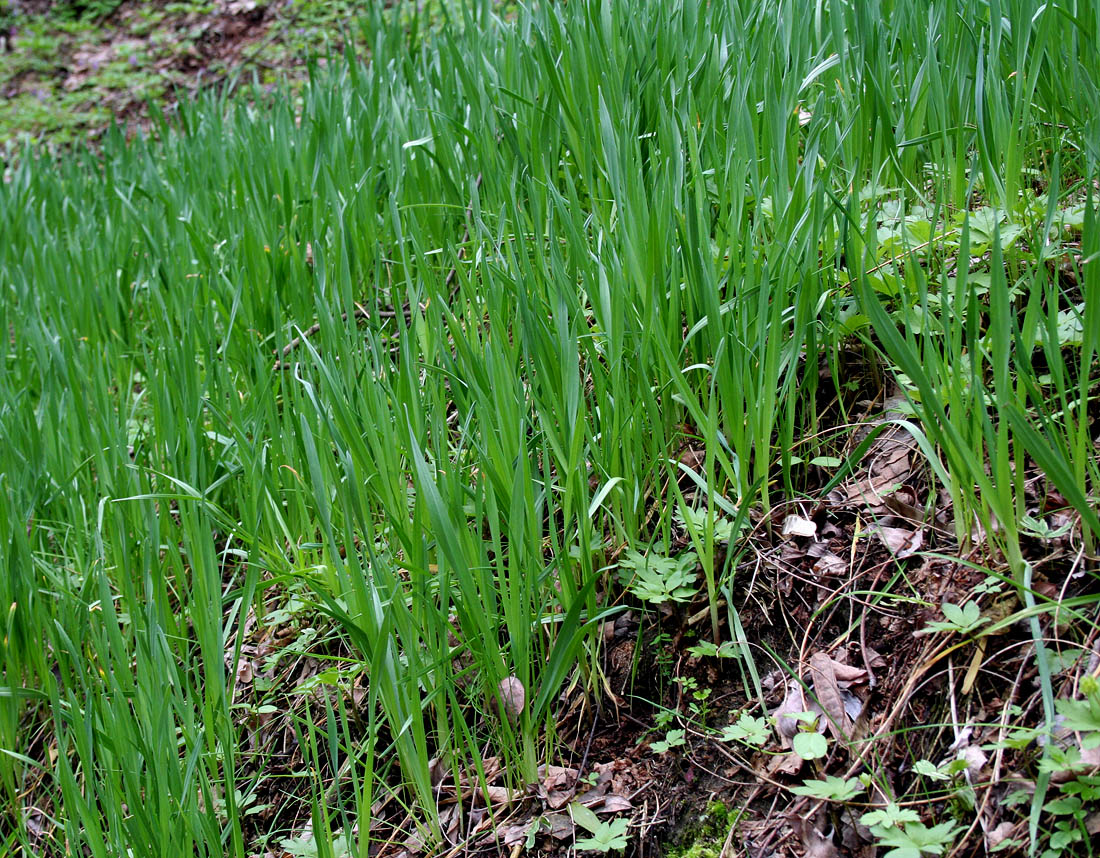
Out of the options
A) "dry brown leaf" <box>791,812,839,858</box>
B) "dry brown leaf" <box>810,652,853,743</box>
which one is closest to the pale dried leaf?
"dry brown leaf" <box>810,652,853,743</box>

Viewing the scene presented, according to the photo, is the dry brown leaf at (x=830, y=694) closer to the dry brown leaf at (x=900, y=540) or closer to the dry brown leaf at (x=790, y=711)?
the dry brown leaf at (x=790, y=711)

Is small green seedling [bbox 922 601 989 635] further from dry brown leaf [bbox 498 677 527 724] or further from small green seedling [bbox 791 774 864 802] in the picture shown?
→ dry brown leaf [bbox 498 677 527 724]

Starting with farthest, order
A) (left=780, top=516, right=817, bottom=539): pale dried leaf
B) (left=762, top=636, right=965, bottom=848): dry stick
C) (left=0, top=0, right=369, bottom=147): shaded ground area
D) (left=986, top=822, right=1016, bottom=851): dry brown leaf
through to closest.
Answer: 1. (left=0, top=0, right=369, bottom=147): shaded ground area
2. (left=780, top=516, right=817, bottom=539): pale dried leaf
3. (left=762, top=636, right=965, bottom=848): dry stick
4. (left=986, top=822, right=1016, bottom=851): dry brown leaf

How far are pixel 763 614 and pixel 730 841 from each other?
0.35m

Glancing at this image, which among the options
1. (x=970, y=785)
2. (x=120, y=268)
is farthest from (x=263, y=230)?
(x=970, y=785)

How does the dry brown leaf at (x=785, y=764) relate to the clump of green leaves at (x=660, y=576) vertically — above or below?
below

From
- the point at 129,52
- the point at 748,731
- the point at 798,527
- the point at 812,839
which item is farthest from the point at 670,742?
the point at 129,52

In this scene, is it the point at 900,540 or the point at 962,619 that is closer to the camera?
the point at 962,619

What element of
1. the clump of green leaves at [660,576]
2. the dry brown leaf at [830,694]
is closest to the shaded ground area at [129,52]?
the clump of green leaves at [660,576]

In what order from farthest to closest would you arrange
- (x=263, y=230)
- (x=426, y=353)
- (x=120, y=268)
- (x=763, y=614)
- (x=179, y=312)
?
(x=120, y=268), (x=263, y=230), (x=179, y=312), (x=426, y=353), (x=763, y=614)

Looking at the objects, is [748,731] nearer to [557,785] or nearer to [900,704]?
[900,704]

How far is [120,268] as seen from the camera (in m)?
2.95

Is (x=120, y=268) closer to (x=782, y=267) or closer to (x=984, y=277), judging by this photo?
(x=782, y=267)

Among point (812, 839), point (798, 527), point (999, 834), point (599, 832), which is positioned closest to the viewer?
point (999, 834)
